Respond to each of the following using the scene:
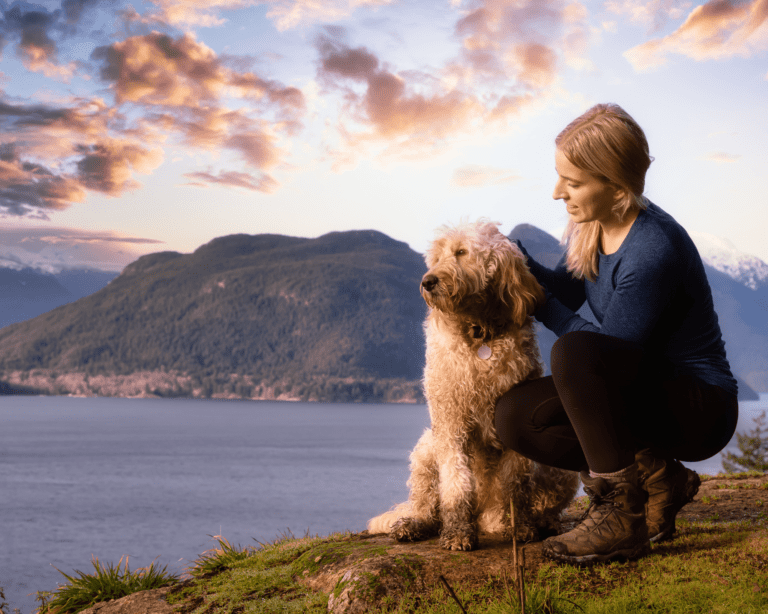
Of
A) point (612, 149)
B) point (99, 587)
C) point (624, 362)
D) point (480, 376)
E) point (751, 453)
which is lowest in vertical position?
point (751, 453)

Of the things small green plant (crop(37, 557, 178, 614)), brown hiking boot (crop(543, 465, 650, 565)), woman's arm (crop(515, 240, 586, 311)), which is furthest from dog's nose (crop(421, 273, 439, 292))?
small green plant (crop(37, 557, 178, 614))

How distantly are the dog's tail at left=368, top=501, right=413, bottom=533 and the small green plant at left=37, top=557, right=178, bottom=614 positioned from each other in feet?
5.29

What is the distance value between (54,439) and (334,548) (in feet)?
469

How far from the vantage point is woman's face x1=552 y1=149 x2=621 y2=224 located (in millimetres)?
3482

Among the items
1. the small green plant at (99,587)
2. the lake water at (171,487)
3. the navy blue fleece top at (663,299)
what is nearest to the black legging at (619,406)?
the navy blue fleece top at (663,299)

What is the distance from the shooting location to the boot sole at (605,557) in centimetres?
341

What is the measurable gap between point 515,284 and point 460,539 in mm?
1503

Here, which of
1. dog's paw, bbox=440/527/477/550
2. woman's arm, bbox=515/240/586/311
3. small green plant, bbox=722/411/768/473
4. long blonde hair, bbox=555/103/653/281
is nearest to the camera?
long blonde hair, bbox=555/103/653/281

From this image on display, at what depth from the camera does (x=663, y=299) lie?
3285 mm

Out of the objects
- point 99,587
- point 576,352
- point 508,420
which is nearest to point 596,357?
point 576,352

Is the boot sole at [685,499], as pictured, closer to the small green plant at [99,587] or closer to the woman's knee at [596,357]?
the woman's knee at [596,357]

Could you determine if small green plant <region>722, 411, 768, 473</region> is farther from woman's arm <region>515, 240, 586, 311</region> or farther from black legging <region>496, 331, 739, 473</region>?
black legging <region>496, 331, 739, 473</region>

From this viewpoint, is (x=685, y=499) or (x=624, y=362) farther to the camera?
(x=685, y=499)

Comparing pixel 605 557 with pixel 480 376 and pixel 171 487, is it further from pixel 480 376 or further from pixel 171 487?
pixel 171 487
